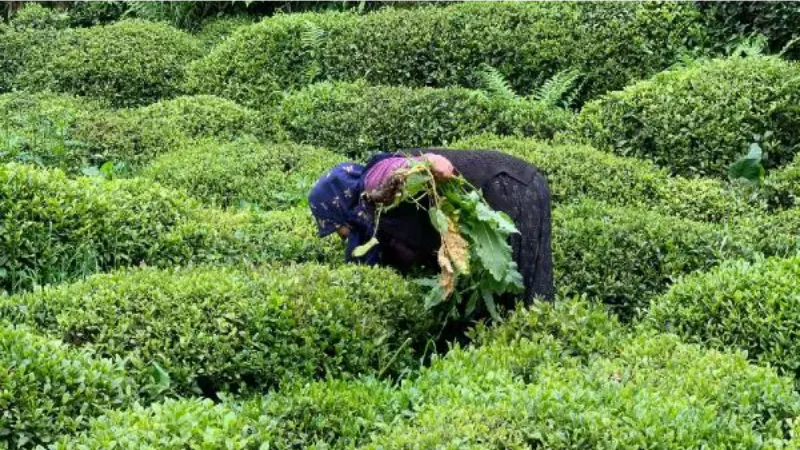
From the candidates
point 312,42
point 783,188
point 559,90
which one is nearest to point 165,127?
point 312,42

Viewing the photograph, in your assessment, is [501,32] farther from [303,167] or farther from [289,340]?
[289,340]

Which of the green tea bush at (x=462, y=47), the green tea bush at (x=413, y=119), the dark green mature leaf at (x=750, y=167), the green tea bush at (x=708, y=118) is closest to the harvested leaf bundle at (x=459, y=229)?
the dark green mature leaf at (x=750, y=167)

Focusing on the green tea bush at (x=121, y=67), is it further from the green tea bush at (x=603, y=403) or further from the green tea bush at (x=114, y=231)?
the green tea bush at (x=603, y=403)

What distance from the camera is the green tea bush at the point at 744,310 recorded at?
579 centimetres

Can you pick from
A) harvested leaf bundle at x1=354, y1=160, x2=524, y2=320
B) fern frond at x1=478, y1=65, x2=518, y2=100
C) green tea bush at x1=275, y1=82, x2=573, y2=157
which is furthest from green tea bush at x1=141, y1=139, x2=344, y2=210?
harvested leaf bundle at x1=354, y1=160, x2=524, y2=320

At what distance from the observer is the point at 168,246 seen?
700cm

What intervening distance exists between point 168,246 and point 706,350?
3.20m

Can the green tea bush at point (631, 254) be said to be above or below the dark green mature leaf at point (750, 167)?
below

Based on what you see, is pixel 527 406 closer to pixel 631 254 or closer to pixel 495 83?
pixel 631 254

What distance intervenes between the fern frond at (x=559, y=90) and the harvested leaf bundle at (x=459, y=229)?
4379 millimetres

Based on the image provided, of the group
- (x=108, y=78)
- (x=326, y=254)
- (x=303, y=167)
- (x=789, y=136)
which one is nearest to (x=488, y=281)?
(x=326, y=254)

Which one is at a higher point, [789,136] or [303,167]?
[789,136]

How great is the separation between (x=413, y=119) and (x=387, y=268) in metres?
3.62

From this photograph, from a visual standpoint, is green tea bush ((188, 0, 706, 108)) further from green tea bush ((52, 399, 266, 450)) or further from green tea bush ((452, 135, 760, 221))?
green tea bush ((52, 399, 266, 450))
